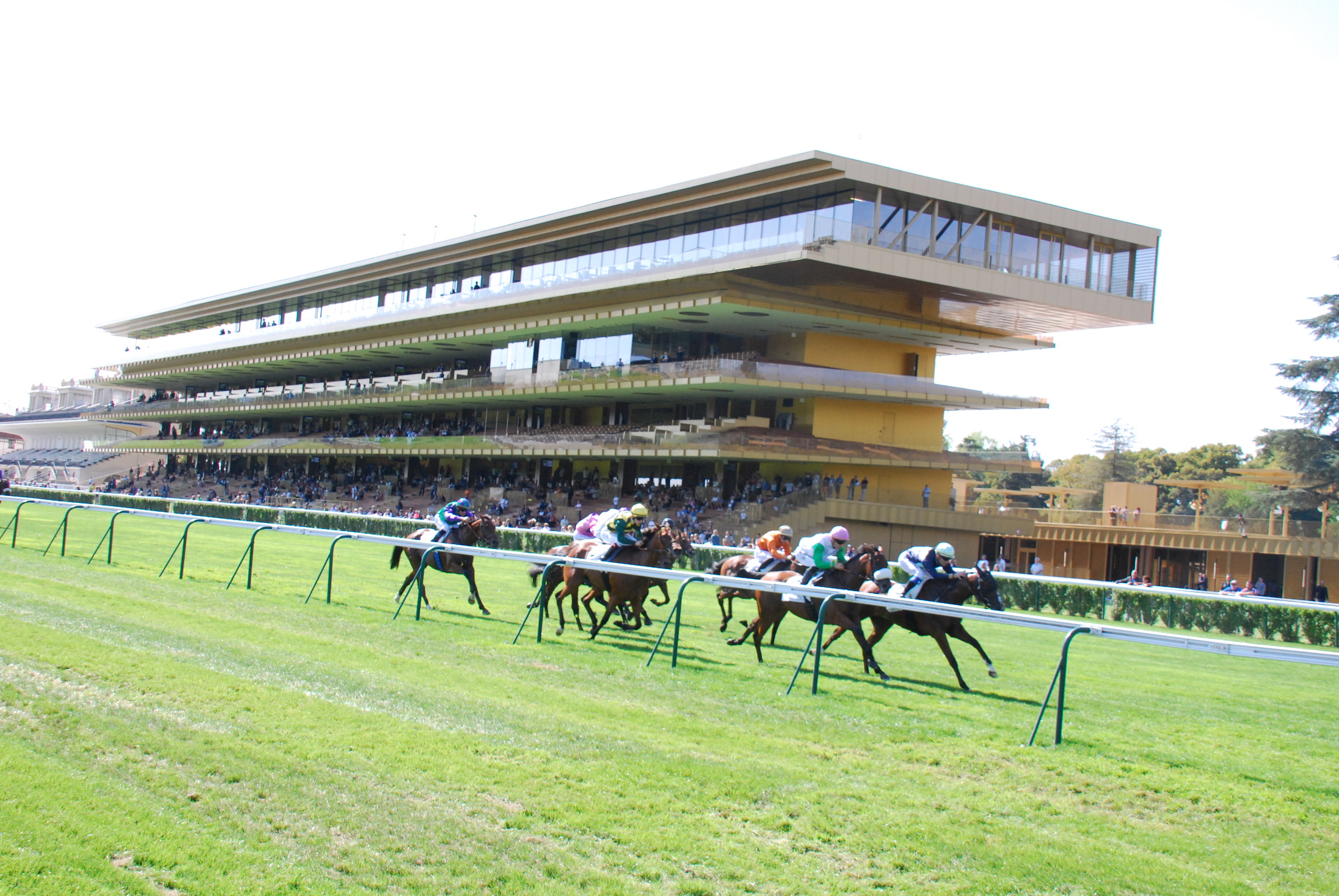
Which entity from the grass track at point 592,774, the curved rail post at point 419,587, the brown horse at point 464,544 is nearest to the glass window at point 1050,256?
the brown horse at point 464,544

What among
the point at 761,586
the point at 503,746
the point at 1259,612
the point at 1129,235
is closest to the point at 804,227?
the point at 1129,235

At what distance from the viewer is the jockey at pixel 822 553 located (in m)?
11.3

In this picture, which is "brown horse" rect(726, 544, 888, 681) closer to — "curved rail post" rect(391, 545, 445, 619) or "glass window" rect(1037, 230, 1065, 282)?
"curved rail post" rect(391, 545, 445, 619)

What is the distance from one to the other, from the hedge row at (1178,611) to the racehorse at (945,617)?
11618 mm

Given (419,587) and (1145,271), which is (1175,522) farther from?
(419,587)

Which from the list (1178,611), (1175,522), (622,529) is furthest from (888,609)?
(1175,522)

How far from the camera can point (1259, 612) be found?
21828 millimetres

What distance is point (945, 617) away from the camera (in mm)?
10586

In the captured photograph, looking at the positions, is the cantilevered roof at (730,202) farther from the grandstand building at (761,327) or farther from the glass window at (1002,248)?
the glass window at (1002,248)

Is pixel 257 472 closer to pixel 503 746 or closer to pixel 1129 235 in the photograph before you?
pixel 1129 235

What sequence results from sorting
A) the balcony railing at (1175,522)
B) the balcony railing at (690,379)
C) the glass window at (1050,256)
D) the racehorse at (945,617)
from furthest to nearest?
the glass window at (1050,256), the balcony railing at (690,379), the balcony railing at (1175,522), the racehorse at (945,617)

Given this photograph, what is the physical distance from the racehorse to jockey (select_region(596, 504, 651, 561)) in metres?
2.93

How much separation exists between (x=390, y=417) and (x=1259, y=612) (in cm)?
4900

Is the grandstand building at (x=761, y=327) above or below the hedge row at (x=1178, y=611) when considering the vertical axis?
above
